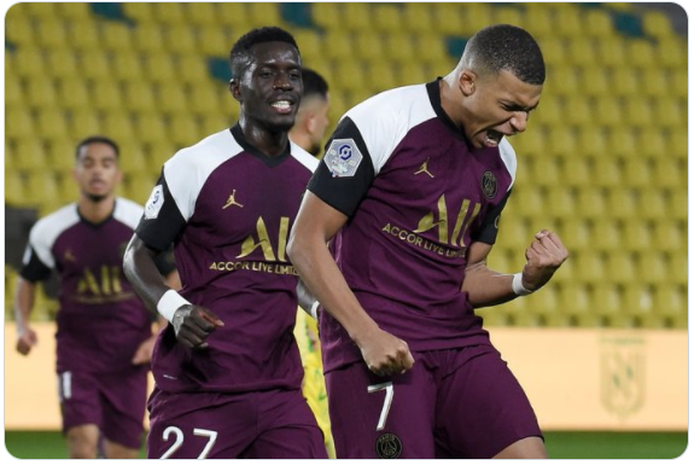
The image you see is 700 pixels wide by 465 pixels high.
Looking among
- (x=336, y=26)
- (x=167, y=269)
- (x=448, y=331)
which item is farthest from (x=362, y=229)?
(x=336, y=26)

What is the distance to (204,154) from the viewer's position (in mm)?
3881

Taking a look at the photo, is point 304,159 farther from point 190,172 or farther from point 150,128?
point 150,128

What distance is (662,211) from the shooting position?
12680 millimetres

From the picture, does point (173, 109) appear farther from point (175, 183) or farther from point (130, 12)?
point (175, 183)

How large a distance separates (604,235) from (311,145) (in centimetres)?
739

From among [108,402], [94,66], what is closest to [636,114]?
[94,66]

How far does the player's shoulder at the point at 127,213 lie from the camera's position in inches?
276

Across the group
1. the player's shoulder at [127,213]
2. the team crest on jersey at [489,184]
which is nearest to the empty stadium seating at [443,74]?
the player's shoulder at [127,213]

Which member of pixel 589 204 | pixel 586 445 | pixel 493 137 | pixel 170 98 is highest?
pixel 170 98

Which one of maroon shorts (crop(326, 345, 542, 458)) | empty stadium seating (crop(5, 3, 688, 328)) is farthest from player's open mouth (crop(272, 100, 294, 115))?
empty stadium seating (crop(5, 3, 688, 328))

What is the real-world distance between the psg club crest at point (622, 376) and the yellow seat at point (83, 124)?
5004 millimetres

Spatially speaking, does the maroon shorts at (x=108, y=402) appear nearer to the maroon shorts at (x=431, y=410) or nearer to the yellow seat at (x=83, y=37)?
the maroon shorts at (x=431, y=410)

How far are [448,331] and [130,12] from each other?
9289 millimetres

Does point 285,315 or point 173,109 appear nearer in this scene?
point 285,315
